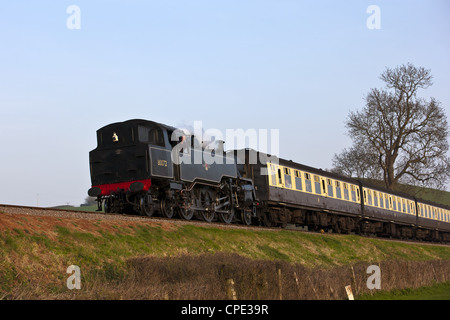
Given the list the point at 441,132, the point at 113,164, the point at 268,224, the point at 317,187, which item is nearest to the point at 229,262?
the point at 113,164

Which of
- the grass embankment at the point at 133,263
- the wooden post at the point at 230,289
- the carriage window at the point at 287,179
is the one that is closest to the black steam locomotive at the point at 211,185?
the carriage window at the point at 287,179

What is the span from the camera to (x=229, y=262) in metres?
13.9

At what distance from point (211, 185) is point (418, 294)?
8.91m

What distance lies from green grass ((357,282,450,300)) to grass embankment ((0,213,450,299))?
472 millimetres

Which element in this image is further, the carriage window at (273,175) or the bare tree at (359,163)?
the bare tree at (359,163)

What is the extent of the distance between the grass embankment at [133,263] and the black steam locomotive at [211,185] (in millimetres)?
1789

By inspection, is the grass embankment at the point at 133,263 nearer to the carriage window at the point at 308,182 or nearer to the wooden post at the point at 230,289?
→ the wooden post at the point at 230,289

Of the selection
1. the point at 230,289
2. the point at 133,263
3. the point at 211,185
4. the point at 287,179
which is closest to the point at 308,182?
the point at 287,179

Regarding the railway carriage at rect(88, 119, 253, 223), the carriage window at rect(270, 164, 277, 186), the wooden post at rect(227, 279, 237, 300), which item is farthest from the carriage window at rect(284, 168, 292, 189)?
the wooden post at rect(227, 279, 237, 300)

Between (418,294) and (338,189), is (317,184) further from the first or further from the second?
(418,294)

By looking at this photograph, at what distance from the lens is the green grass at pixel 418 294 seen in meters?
17.2

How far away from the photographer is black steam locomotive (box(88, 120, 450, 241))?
20500 millimetres

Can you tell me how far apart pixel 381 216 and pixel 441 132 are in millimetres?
13752
